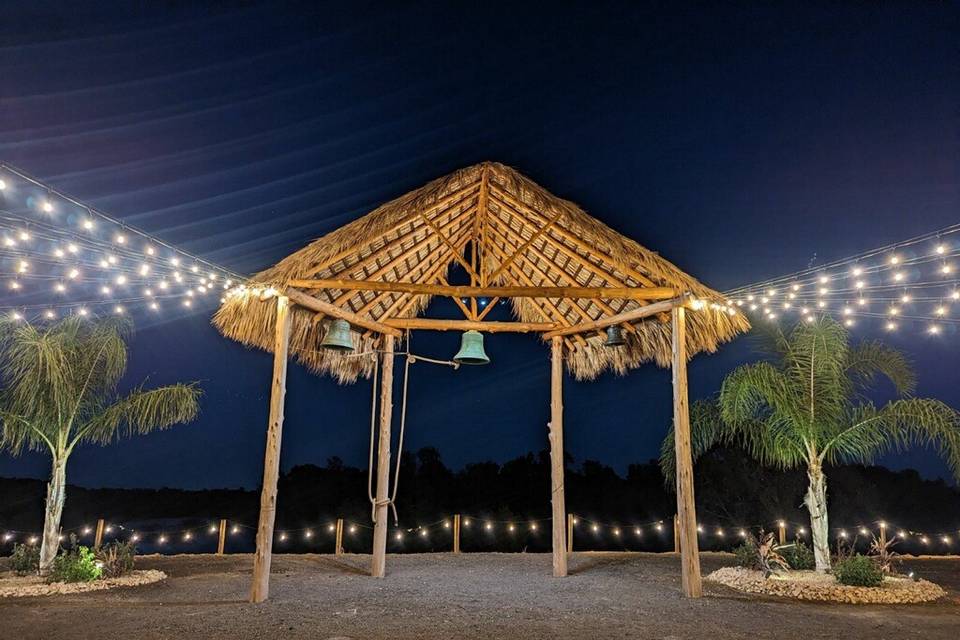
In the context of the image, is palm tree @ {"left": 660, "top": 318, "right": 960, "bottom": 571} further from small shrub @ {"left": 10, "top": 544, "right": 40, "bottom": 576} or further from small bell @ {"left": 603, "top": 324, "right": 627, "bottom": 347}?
small shrub @ {"left": 10, "top": 544, "right": 40, "bottom": 576}

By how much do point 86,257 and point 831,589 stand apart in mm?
7627

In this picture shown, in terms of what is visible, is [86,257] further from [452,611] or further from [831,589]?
[831,589]

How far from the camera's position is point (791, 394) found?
25.8 feet

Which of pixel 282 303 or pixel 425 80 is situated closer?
pixel 282 303

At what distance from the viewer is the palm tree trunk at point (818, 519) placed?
7.74m

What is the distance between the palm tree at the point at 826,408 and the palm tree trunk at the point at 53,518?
321 inches

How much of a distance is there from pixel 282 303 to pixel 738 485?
1384cm

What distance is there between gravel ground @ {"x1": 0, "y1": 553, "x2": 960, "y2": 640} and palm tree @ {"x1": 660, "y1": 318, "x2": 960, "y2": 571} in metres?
1.67

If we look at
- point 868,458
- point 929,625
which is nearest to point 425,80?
point 868,458

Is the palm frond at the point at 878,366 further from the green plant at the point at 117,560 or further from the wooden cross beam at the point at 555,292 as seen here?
the green plant at the point at 117,560

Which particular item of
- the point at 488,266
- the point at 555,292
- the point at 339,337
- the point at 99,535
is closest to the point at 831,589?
the point at 555,292

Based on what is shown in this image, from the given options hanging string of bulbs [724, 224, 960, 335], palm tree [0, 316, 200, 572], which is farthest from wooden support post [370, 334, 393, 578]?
hanging string of bulbs [724, 224, 960, 335]

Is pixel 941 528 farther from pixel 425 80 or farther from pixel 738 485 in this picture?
pixel 425 80

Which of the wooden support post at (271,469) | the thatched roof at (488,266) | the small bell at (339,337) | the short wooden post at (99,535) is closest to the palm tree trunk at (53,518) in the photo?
the short wooden post at (99,535)
